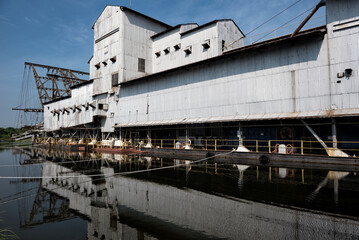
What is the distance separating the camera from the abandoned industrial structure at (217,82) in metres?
16.8

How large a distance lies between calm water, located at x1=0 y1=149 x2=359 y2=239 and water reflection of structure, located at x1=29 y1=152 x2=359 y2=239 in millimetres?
28

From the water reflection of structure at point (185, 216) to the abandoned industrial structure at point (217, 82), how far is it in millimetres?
11171

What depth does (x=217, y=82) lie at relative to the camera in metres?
23.7

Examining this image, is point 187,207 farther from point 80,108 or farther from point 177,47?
point 80,108

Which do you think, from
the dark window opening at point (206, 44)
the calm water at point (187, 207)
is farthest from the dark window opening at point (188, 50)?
the calm water at point (187, 207)

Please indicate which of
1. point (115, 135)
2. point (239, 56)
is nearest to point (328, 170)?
point (239, 56)

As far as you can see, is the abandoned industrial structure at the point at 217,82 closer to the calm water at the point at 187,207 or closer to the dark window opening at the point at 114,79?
the dark window opening at the point at 114,79

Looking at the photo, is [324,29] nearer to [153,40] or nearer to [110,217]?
[110,217]

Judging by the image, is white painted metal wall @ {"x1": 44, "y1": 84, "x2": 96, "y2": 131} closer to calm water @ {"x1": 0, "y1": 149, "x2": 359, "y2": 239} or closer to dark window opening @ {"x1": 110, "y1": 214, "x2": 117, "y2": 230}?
calm water @ {"x1": 0, "y1": 149, "x2": 359, "y2": 239}

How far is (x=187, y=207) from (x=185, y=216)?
2.53 feet

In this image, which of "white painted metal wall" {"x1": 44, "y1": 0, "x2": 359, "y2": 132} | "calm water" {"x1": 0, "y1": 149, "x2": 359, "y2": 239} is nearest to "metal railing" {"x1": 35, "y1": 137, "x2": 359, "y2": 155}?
"white painted metal wall" {"x1": 44, "y1": 0, "x2": 359, "y2": 132}

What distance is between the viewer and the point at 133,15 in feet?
116

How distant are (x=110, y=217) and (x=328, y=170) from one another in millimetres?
14170

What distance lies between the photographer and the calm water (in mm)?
6191
